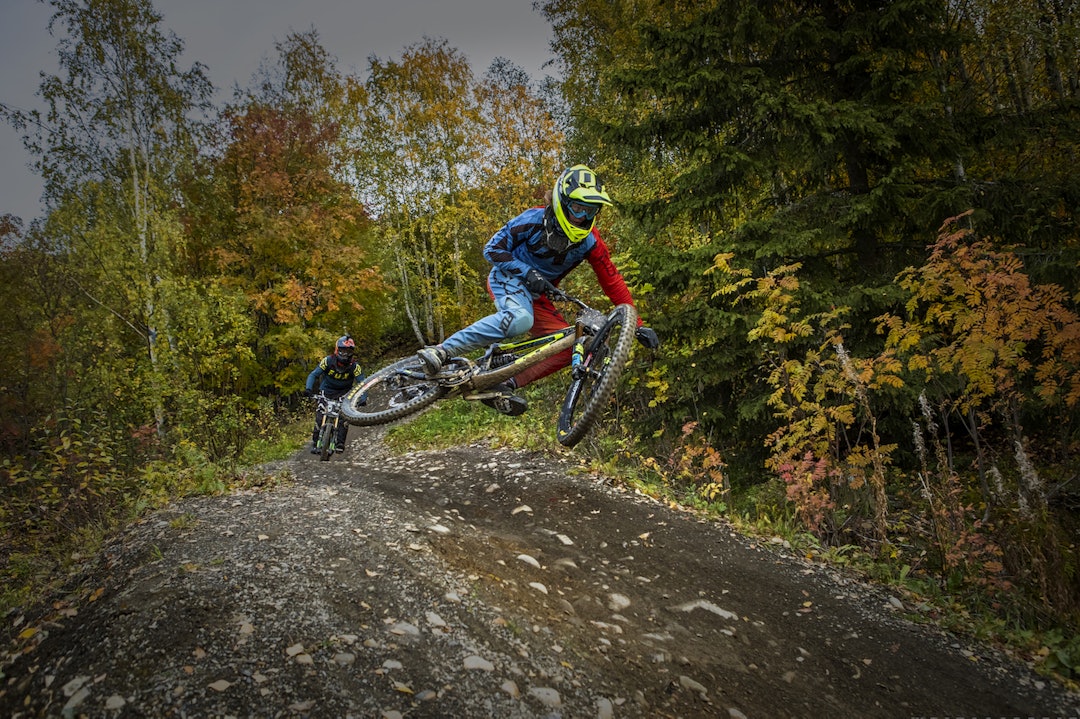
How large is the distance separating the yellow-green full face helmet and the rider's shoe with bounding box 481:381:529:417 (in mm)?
1697

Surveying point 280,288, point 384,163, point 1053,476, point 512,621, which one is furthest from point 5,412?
point 1053,476

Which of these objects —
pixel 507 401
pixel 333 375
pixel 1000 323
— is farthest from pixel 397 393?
pixel 1000 323

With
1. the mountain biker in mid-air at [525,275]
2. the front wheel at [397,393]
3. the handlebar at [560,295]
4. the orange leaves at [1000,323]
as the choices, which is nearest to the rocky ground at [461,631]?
the front wheel at [397,393]

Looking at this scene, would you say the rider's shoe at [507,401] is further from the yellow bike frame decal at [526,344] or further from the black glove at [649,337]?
the black glove at [649,337]

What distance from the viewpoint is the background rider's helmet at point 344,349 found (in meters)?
9.55

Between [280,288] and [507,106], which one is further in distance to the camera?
[507,106]

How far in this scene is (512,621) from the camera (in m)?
3.89

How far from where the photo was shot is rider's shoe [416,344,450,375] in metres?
5.72

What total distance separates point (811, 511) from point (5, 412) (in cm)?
1667

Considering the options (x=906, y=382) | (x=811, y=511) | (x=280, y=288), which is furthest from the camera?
(x=280, y=288)

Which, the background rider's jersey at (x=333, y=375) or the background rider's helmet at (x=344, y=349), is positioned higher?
the background rider's helmet at (x=344, y=349)

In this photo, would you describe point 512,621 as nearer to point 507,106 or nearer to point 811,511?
point 811,511

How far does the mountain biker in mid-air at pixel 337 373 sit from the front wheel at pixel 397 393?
2766mm

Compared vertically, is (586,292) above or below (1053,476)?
above
